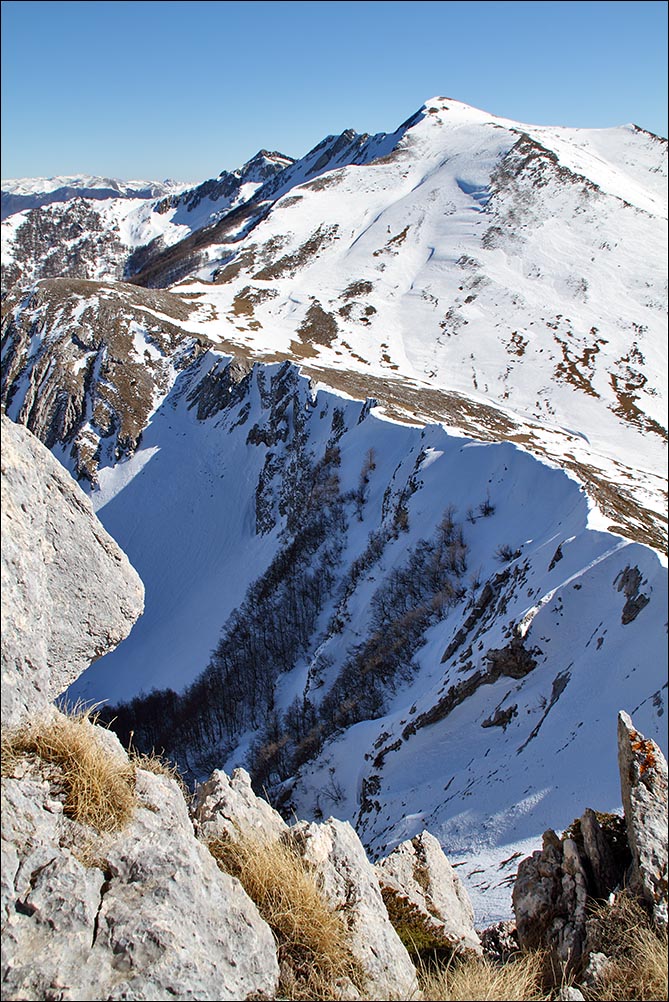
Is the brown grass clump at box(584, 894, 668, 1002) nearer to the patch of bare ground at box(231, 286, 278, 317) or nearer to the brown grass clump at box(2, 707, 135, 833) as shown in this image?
the brown grass clump at box(2, 707, 135, 833)

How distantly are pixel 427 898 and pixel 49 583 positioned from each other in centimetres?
676

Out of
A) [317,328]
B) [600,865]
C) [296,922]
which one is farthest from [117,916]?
[317,328]

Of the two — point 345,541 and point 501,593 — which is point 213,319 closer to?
point 345,541

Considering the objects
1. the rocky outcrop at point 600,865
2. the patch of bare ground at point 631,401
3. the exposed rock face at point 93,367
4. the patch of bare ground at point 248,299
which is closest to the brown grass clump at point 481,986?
the rocky outcrop at point 600,865

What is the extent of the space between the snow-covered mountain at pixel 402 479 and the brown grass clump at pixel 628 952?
17.1 ft

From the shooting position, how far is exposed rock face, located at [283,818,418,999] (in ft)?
19.4

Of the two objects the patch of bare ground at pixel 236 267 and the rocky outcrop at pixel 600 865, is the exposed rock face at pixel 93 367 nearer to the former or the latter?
the patch of bare ground at pixel 236 267

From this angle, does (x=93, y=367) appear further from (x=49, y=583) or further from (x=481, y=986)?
(x=481, y=986)

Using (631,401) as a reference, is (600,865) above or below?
below

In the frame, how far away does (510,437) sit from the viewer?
189ft

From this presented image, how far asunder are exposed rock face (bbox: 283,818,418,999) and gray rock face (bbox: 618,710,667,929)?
296 centimetres

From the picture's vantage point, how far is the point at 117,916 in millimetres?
4969

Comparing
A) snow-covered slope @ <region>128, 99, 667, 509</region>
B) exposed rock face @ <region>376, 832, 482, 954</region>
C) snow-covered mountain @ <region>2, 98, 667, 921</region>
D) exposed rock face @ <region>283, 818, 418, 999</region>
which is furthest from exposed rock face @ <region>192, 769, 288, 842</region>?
snow-covered slope @ <region>128, 99, 667, 509</region>

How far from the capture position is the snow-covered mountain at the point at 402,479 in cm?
1905
